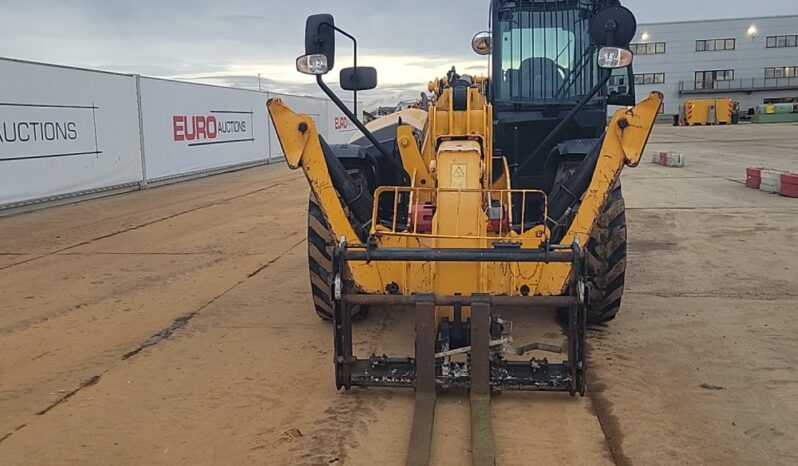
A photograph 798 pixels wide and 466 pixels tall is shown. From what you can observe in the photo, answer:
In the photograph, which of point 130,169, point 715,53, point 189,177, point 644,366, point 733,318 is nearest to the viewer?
point 644,366

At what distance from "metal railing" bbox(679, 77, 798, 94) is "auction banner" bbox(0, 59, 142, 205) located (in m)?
56.1

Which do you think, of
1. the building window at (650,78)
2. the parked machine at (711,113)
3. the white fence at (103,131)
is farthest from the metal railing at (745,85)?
the white fence at (103,131)

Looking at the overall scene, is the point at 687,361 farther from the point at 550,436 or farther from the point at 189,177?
the point at 189,177

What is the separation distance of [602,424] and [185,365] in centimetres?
266

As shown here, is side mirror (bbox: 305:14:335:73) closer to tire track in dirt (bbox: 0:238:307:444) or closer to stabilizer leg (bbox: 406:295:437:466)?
stabilizer leg (bbox: 406:295:437:466)

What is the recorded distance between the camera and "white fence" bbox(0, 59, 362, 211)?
12.0 meters

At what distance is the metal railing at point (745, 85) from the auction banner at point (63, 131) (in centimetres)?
5611

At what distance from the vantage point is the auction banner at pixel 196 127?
1639 cm

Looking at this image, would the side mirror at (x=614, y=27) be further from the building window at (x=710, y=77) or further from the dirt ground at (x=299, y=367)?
the building window at (x=710, y=77)

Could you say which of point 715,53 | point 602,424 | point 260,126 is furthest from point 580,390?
point 715,53

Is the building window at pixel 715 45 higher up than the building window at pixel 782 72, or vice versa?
the building window at pixel 715 45

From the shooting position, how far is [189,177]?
18406 millimetres

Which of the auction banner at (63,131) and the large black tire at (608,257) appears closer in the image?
the large black tire at (608,257)

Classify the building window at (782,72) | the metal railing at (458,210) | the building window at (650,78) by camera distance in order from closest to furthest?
the metal railing at (458,210) → the building window at (782,72) → the building window at (650,78)
